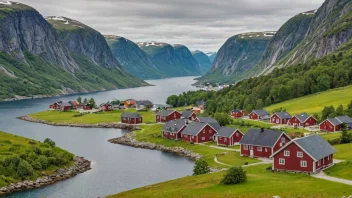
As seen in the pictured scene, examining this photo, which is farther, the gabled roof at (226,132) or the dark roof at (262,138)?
the gabled roof at (226,132)

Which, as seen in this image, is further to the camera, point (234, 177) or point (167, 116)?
point (167, 116)

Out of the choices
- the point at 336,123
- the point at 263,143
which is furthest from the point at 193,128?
the point at 336,123

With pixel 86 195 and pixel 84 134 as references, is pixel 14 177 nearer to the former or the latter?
pixel 86 195

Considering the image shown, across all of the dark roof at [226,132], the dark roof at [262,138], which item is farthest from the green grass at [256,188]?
the dark roof at [226,132]

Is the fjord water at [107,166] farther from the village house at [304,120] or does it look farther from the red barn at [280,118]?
the red barn at [280,118]

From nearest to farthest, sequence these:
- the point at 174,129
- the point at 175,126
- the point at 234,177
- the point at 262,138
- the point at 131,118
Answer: the point at 234,177 < the point at 262,138 < the point at 174,129 < the point at 175,126 < the point at 131,118

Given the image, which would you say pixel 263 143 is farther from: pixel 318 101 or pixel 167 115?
pixel 318 101

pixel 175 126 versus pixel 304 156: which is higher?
pixel 304 156

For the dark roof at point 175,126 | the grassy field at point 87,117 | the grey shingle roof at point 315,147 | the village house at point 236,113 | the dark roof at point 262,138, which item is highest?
the grey shingle roof at point 315,147
